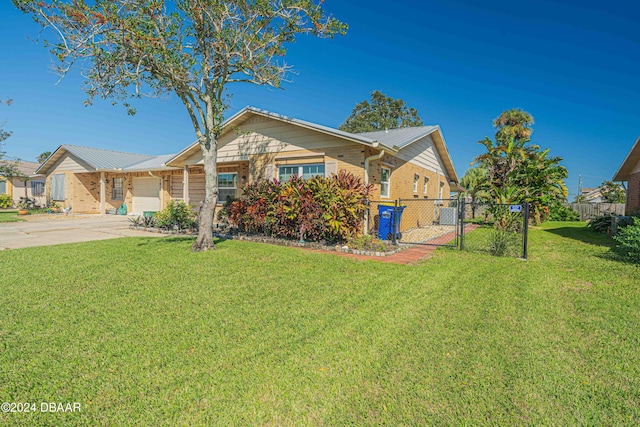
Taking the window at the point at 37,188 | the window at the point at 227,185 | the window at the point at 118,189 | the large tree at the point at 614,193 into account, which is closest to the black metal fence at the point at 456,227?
the window at the point at 227,185

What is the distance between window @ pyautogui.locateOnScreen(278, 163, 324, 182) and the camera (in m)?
10.3

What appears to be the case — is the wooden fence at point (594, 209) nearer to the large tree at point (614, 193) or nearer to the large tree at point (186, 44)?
the large tree at point (614, 193)

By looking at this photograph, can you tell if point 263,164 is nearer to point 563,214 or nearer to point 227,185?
point 227,185

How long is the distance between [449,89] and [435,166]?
9953 millimetres

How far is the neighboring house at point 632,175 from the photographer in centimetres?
1219

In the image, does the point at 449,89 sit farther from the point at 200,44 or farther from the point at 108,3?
the point at 108,3

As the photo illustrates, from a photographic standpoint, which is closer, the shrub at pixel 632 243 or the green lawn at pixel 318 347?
the green lawn at pixel 318 347

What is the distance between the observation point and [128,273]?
533 cm

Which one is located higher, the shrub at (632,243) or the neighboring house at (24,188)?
the neighboring house at (24,188)

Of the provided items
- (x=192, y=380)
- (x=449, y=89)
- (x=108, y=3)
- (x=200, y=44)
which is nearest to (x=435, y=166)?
(x=449, y=89)

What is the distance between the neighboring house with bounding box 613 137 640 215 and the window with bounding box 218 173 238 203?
1615 cm

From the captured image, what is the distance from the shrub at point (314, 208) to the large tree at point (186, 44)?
1.82 metres

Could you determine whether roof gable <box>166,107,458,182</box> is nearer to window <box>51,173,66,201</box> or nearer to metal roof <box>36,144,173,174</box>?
metal roof <box>36,144,173,174</box>

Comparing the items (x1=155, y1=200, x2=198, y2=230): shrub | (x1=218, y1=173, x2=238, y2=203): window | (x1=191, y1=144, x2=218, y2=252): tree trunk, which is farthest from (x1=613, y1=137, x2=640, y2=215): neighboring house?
(x1=155, y1=200, x2=198, y2=230): shrub
